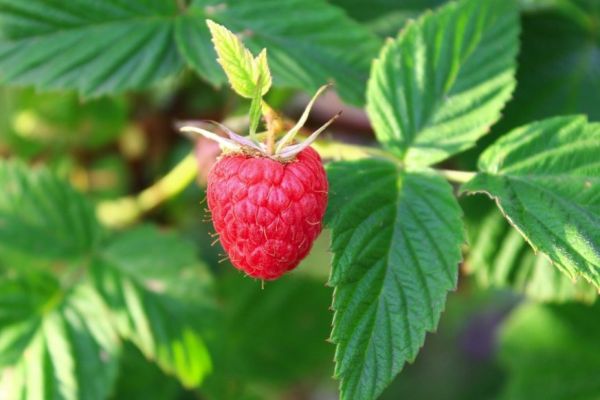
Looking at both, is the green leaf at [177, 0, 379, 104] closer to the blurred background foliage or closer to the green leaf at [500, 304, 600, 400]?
the blurred background foliage

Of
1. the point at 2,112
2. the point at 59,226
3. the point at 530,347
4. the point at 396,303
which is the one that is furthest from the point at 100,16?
the point at 530,347

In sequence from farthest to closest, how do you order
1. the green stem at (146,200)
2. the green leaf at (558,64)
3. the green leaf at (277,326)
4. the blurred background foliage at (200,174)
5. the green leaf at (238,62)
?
the green leaf at (277,326) → the green stem at (146,200) → the green leaf at (558,64) → the blurred background foliage at (200,174) → the green leaf at (238,62)

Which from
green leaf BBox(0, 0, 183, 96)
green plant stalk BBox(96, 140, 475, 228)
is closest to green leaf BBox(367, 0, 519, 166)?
green plant stalk BBox(96, 140, 475, 228)

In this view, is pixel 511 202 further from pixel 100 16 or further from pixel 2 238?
pixel 2 238

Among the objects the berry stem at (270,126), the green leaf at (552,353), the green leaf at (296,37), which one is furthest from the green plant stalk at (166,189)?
the green leaf at (552,353)

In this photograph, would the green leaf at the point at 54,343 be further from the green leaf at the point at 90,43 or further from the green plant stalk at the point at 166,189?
the green leaf at the point at 90,43

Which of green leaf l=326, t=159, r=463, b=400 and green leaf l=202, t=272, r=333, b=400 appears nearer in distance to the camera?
green leaf l=326, t=159, r=463, b=400
